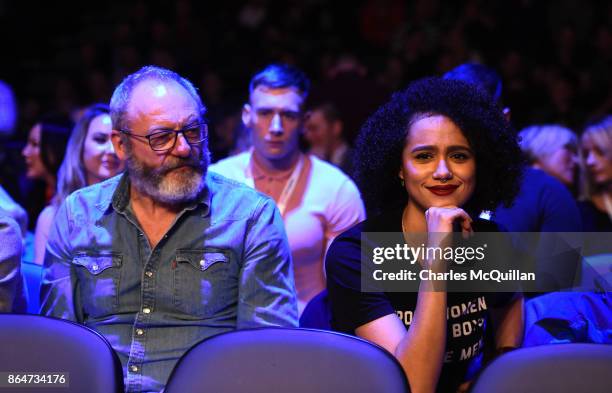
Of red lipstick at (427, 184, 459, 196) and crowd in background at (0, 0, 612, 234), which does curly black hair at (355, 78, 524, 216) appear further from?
crowd in background at (0, 0, 612, 234)

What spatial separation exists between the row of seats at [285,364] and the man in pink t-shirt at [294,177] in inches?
61.4

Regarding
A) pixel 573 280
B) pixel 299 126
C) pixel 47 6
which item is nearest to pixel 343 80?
pixel 299 126

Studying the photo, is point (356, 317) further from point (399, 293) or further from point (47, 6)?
point (47, 6)

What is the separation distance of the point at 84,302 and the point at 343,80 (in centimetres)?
331

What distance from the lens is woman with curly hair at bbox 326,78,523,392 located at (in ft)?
7.86

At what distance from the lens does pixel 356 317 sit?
2.52 meters

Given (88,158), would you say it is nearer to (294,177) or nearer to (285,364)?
(294,177)

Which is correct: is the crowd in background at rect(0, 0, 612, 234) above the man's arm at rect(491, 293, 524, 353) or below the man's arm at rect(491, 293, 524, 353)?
above

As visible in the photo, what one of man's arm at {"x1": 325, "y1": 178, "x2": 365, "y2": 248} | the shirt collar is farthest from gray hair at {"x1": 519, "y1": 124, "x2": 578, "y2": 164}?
the shirt collar

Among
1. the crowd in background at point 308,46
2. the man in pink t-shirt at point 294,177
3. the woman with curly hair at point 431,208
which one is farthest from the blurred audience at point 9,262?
the crowd in background at point 308,46

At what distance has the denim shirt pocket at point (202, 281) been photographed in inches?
109

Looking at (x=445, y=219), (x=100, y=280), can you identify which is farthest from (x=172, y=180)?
(x=445, y=219)

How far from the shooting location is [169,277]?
2.79m

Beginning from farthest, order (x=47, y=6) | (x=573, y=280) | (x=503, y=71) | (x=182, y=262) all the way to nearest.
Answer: (x=47, y=6), (x=503, y=71), (x=573, y=280), (x=182, y=262)
